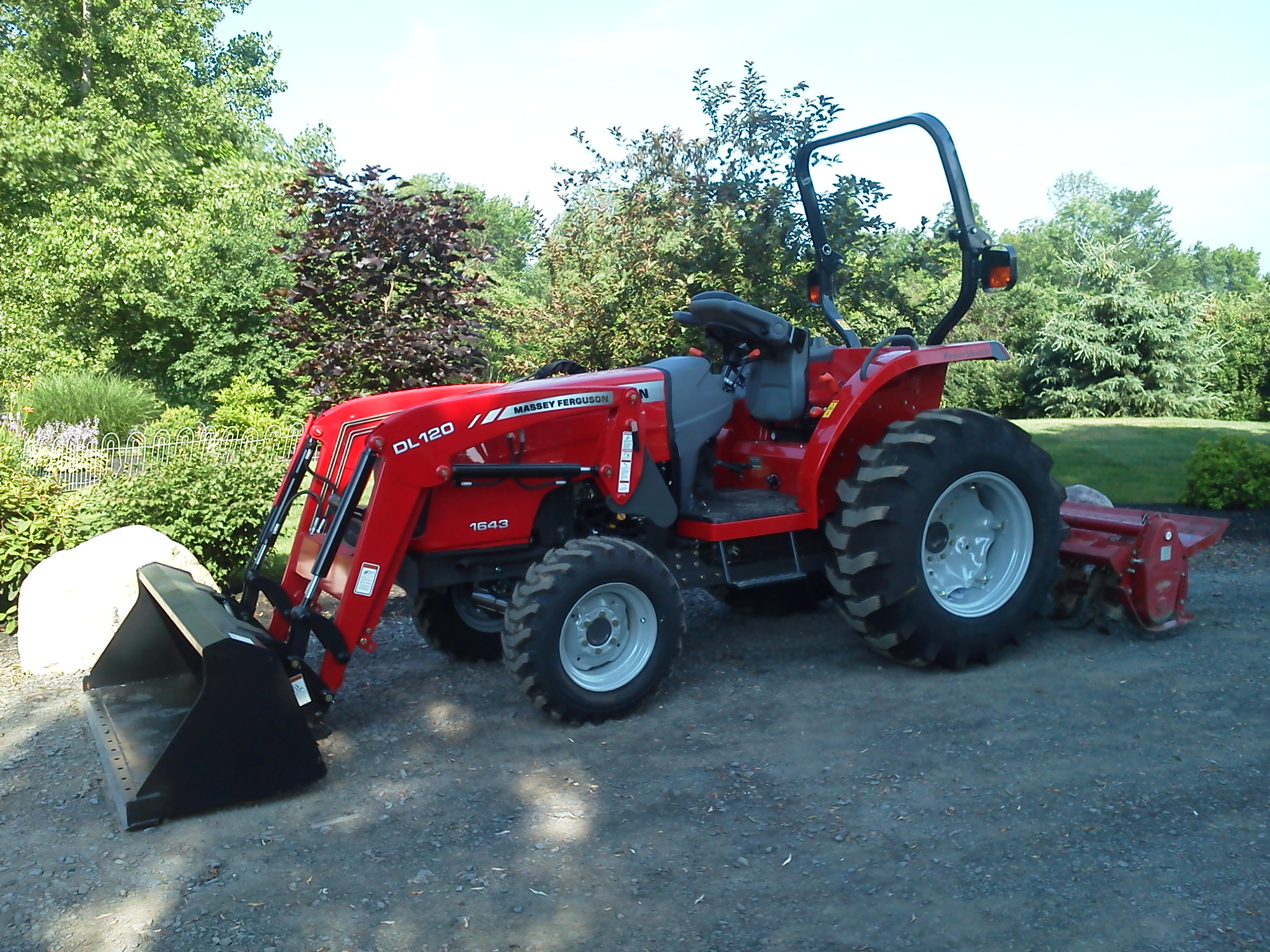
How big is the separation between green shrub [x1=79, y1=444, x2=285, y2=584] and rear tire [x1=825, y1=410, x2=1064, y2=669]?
13.1 feet

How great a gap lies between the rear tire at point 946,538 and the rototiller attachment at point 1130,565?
372 millimetres

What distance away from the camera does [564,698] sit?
4.57 meters

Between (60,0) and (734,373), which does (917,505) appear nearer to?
(734,373)

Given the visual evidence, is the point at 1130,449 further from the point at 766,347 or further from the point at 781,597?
the point at 766,347

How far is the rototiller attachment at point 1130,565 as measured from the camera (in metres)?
5.73

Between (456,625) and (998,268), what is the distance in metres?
3.26

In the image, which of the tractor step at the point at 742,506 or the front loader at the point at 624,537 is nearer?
the front loader at the point at 624,537

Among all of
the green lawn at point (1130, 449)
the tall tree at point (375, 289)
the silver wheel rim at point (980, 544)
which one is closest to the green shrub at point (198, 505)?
the tall tree at point (375, 289)

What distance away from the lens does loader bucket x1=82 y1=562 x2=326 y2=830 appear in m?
3.79

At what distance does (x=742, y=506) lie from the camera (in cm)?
546

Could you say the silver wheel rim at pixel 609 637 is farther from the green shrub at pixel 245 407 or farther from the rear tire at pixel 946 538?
the green shrub at pixel 245 407

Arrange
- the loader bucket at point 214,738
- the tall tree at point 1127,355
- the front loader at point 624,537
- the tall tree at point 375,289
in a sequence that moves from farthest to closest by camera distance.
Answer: the tall tree at point 1127,355, the tall tree at point 375,289, the front loader at point 624,537, the loader bucket at point 214,738

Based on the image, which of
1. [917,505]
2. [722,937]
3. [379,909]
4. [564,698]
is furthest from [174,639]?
[917,505]

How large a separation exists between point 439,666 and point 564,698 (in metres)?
1.35
